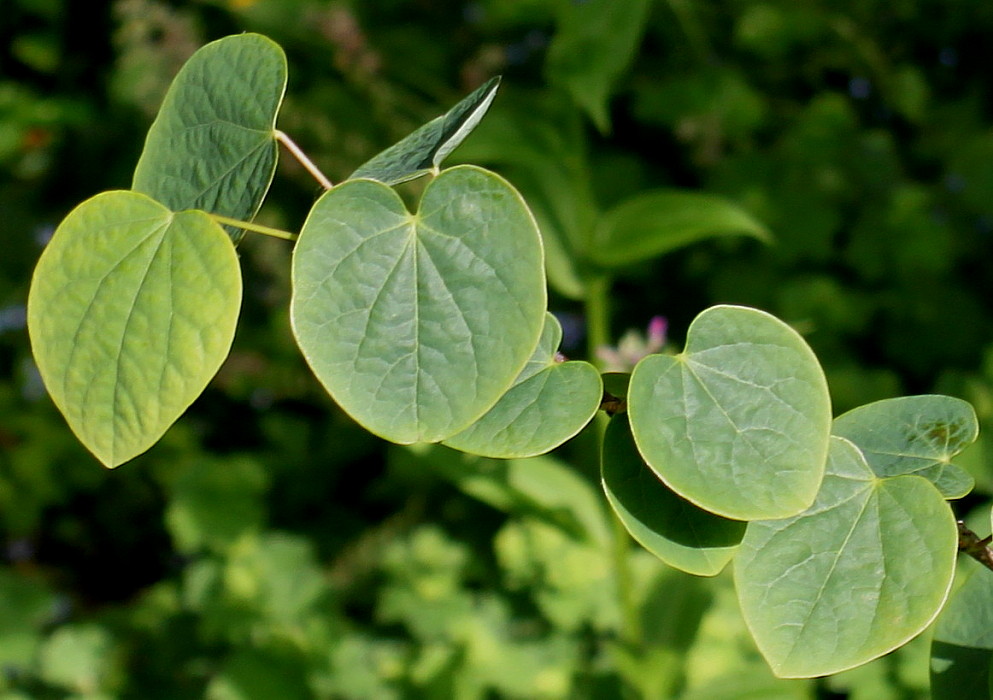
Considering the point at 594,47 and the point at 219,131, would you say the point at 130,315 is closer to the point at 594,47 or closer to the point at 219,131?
the point at 219,131

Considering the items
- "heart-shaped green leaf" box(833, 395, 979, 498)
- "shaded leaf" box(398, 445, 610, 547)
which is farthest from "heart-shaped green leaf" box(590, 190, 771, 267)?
"heart-shaped green leaf" box(833, 395, 979, 498)

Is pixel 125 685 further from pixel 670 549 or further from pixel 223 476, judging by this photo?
pixel 670 549

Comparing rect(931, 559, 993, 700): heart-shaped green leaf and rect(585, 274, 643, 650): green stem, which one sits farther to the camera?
rect(585, 274, 643, 650): green stem

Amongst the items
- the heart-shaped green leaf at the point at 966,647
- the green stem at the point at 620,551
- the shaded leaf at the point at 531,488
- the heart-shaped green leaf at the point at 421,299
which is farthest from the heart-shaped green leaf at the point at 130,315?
the green stem at the point at 620,551

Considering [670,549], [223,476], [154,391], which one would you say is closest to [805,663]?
[670,549]

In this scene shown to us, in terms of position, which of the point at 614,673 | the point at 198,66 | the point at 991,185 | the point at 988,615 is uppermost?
the point at 198,66

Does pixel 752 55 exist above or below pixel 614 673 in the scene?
above

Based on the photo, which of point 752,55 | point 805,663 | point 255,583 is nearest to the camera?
point 805,663

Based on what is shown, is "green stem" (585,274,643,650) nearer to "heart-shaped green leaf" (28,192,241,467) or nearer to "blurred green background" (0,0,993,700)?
"blurred green background" (0,0,993,700)
